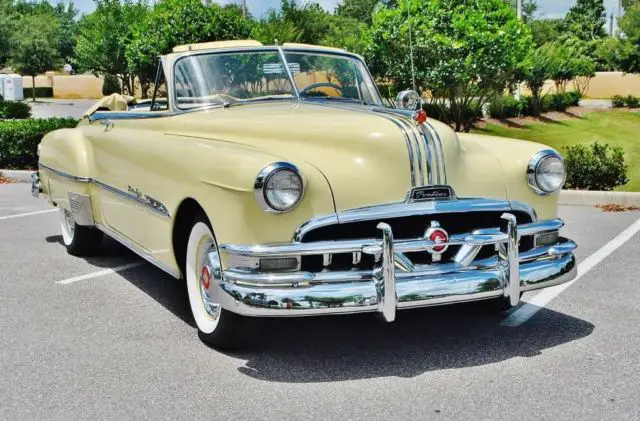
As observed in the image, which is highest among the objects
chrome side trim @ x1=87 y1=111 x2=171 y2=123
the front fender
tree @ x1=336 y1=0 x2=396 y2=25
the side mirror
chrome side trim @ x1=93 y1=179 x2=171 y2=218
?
tree @ x1=336 y1=0 x2=396 y2=25

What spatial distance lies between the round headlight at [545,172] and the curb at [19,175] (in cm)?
1078

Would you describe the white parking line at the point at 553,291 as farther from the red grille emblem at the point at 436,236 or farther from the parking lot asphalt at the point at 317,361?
the red grille emblem at the point at 436,236

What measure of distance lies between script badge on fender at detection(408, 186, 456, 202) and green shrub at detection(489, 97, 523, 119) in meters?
28.0

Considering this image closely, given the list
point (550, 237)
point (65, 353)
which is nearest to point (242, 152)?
point (65, 353)

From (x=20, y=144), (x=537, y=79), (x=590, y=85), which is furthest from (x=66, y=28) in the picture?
(x=20, y=144)

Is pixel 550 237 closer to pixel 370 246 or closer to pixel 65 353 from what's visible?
pixel 370 246

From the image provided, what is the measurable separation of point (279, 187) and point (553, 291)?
280 cm

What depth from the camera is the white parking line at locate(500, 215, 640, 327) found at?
220 inches

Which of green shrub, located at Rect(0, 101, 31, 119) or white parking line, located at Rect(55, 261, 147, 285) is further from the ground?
green shrub, located at Rect(0, 101, 31, 119)

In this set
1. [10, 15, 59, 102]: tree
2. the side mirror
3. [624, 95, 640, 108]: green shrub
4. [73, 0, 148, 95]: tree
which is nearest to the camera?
the side mirror

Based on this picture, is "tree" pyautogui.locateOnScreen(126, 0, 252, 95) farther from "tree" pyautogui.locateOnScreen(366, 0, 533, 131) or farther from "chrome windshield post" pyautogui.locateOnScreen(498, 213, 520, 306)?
"chrome windshield post" pyautogui.locateOnScreen(498, 213, 520, 306)

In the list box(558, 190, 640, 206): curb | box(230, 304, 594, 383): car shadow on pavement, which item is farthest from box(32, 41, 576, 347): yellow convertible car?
box(558, 190, 640, 206): curb

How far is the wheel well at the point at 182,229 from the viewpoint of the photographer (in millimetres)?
5152

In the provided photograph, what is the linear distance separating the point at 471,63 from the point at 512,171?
2061 centimetres
